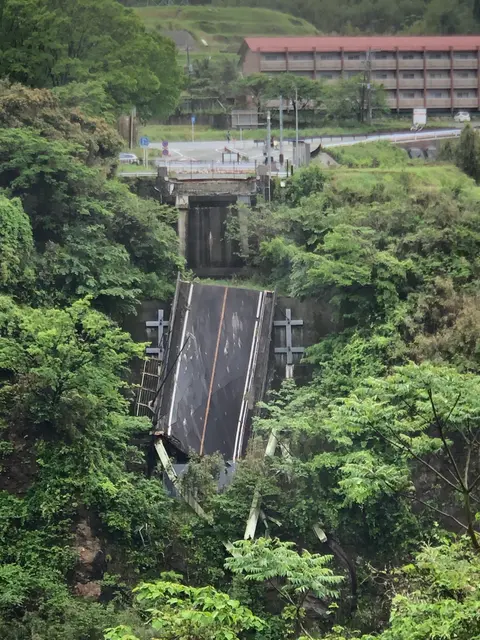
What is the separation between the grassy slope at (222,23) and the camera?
2566 inches

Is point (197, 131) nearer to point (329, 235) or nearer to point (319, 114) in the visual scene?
point (319, 114)

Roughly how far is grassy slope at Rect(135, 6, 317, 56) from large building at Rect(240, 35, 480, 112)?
11105 millimetres

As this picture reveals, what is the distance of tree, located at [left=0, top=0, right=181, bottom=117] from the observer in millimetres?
29531

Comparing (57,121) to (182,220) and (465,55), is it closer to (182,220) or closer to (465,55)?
(182,220)

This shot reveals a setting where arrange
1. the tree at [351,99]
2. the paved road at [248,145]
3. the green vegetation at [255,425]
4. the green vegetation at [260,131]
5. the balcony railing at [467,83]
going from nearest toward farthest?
1. the green vegetation at [255,425]
2. the paved road at [248,145]
3. the green vegetation at [260,131]
4. the tree at [351,99]
5. the balcony railing at [467,83]

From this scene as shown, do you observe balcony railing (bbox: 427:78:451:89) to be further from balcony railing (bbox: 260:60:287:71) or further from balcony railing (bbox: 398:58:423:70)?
balcony railing (bbox: 260:60:287:71)

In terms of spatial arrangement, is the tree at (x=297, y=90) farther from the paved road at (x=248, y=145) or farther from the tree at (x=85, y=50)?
the tree at (x=85, y=50)

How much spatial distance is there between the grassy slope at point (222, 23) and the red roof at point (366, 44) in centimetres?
1038

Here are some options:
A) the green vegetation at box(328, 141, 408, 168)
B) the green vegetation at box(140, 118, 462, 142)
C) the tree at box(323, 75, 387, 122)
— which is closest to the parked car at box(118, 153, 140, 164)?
the green vegetation at box(328, 141, 408, 168)

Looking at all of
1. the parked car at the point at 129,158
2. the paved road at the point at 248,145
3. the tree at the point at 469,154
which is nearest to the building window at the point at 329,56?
the paved road at the point at 248,145

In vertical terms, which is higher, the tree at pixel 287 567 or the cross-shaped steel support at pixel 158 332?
the cross-shaped steel support at pixel 158 332

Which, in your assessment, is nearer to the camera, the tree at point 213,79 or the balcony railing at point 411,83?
the tree at point 213,79

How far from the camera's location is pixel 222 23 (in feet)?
222

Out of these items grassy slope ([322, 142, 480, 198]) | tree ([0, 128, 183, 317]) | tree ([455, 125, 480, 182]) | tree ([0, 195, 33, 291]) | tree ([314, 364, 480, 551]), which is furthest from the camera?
tree ([455, 125, 480, 182])
